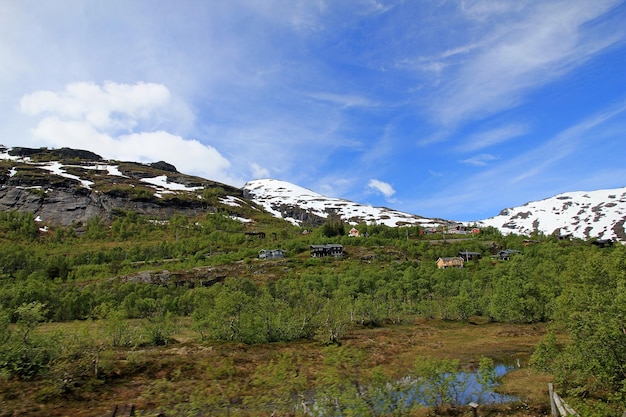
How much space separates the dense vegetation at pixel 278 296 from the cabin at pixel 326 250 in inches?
146

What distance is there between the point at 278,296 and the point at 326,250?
6196 cm

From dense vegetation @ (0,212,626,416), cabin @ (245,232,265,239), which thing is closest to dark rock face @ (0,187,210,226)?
dense vegetation @ (0,212,626,416)

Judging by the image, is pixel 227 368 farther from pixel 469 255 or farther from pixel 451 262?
pixel 469 255

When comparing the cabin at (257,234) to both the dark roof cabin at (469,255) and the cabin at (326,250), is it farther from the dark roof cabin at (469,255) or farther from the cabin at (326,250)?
the dark roof cabin at (469,255)

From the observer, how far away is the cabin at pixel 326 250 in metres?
129

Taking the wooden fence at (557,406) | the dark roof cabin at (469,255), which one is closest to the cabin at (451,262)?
the dark roof cabin at (469,255)

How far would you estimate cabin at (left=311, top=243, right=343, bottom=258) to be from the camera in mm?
128625

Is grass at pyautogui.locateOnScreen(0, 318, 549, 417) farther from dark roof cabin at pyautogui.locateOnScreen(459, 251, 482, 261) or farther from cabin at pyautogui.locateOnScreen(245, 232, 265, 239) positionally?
cabin at pyautogui.locateOnScreen(245, 232, 265, 239)

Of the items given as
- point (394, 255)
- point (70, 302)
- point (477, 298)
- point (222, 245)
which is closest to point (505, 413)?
point (477, 298)

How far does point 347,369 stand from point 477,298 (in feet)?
210

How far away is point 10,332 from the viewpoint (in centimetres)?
2662

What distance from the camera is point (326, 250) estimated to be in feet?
427

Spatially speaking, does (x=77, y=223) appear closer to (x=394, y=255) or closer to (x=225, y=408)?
(x=394, y=255)

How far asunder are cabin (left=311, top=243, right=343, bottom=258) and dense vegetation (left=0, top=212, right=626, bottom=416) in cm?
371
